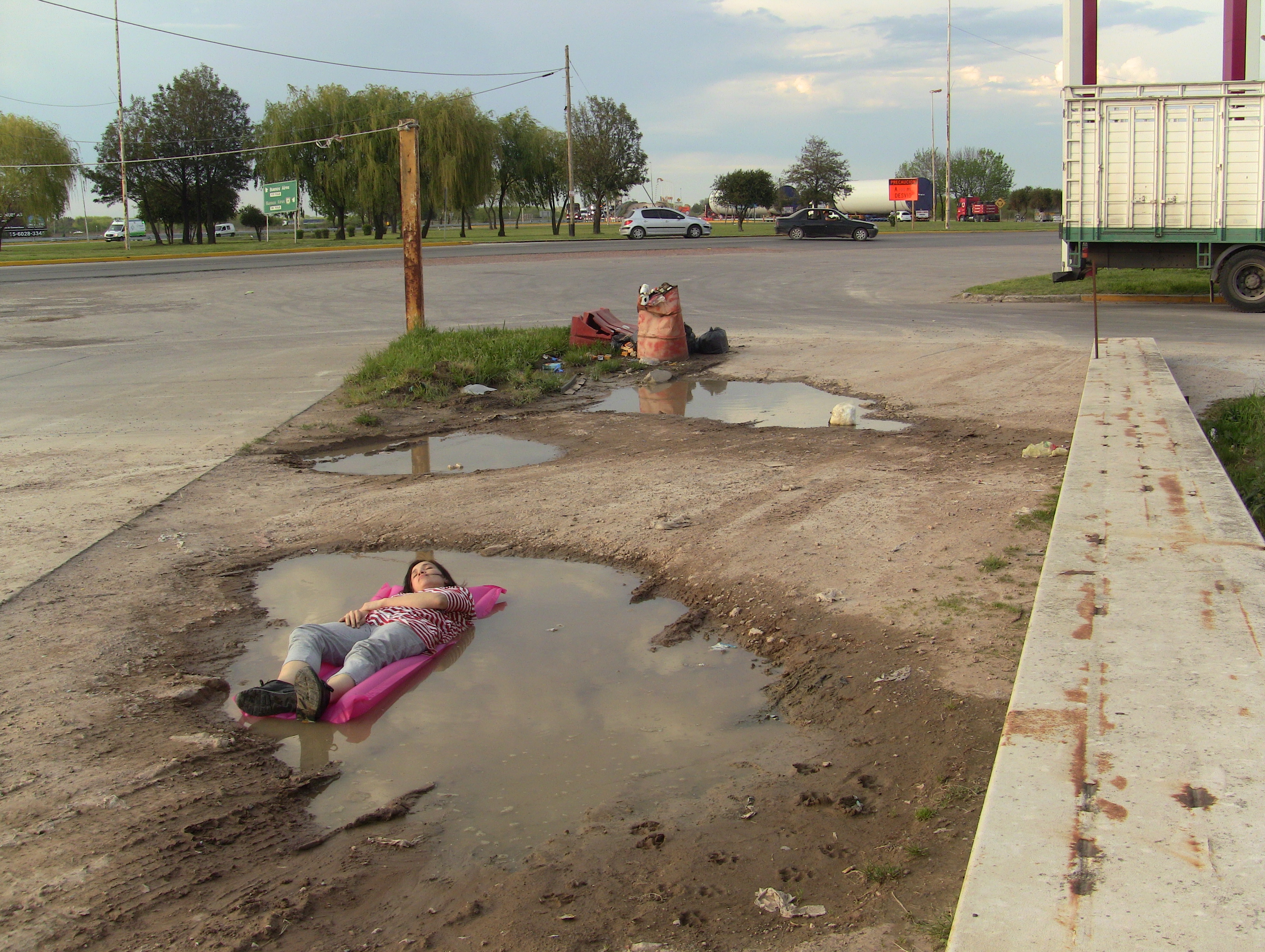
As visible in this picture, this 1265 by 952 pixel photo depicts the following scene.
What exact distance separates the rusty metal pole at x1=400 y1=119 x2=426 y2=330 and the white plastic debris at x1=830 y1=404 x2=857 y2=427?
6.40 m

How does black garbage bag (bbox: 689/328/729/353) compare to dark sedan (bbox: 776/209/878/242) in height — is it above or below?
below

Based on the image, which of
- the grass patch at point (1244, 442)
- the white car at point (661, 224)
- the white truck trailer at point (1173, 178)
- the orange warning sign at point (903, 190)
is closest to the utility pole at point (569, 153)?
the white car at point (661, 224)

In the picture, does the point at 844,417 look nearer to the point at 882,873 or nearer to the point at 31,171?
the point at 882,873

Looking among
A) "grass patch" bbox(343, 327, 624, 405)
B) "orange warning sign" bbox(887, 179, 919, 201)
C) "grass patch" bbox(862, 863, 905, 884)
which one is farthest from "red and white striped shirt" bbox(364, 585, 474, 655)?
"orange warning sign" bbox(887, 179, 919, 201)

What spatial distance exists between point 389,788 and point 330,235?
67674 mm

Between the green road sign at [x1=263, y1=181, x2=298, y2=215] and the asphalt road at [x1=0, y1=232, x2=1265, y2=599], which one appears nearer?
the asphalt road at [x1=0, y1=232, x2=1265, y2=599]

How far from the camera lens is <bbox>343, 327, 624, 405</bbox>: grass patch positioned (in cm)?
1087

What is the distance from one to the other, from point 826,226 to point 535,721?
45.1m

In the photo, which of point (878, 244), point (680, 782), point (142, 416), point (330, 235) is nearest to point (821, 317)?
point (142, 416)

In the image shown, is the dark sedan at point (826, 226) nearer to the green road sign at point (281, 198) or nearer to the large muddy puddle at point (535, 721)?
the green road sign at point (281, 198)

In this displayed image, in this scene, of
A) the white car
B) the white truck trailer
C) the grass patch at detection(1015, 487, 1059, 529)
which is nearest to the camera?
the grass patch at detection(1015, 487, 1059, 529)

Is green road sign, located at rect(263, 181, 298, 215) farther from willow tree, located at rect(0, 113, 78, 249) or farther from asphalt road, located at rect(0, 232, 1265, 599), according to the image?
willow tree, located at rect(0, 113, 78, 249)

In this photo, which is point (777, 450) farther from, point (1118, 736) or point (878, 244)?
point (878, 244)

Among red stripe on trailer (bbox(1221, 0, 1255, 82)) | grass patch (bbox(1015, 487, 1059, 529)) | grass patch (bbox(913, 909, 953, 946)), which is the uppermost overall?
red stripe on trailer (bbox(1221, 0, 1255, 82))
